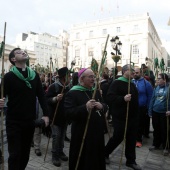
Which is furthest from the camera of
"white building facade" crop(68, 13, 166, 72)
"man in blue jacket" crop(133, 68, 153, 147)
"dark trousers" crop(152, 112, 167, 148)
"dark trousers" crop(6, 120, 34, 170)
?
"white building facade" crop(68, 13, 166, 72)

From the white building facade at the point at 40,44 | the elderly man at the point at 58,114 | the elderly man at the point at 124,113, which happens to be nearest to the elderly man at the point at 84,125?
the elderly man at the point at 124,113

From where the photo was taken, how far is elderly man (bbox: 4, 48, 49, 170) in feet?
10.4

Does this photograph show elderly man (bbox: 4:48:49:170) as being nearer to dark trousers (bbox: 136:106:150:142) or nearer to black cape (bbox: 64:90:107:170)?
black cape (bbox: 64:90:107:170)

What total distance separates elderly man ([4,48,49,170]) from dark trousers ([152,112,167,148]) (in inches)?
135

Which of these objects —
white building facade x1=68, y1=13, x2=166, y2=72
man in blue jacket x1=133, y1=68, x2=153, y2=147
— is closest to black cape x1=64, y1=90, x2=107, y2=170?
man in blue jacket x1=133, y1=68, x2=153, y2=147

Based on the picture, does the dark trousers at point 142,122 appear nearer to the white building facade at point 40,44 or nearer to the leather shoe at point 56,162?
the leather shoe at point 56,162

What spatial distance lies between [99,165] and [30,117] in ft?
3.92

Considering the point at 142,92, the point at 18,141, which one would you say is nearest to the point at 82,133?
the point at 18,141

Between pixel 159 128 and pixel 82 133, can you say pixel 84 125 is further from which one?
pixel 159 128

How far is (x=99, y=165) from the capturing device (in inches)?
130

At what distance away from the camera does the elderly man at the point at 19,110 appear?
3174mm

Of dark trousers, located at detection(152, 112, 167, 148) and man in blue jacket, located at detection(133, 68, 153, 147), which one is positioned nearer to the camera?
dark trousers, located at detection(152, 112, 167, 148)

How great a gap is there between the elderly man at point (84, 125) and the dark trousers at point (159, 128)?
2.68 metres

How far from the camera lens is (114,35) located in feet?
172
